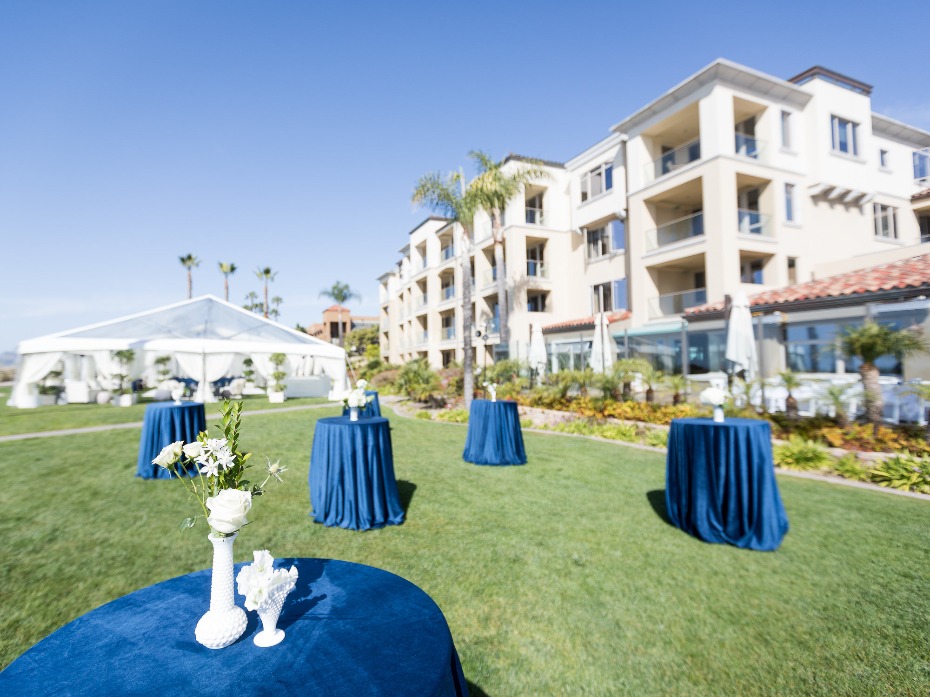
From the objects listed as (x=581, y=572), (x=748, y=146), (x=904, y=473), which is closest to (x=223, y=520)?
(x=581, y=572)

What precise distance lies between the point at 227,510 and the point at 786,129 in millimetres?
23428

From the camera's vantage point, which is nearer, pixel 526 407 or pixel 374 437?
pixel 374 437

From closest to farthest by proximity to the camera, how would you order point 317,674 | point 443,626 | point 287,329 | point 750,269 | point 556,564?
1. point 317,674
2. point 443,626
3. point 556,564
4. point 750,269
5. point 287,329

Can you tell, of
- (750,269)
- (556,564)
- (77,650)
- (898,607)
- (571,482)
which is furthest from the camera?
(750,269)

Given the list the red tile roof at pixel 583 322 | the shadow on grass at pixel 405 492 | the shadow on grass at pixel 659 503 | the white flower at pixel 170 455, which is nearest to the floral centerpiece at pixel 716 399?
the shadow on grass at pixel 659 503

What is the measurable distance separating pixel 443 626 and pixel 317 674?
51cm

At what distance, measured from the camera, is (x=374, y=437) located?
17.4 ft

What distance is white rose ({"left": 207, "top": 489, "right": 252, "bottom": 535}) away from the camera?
167 centimetres

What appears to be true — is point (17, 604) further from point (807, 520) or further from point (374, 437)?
point (807, 520)

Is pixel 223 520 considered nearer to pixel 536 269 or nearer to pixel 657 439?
pixel 657 439

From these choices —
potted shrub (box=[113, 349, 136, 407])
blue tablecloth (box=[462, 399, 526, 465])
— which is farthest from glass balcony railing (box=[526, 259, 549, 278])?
potted shrub (box=[113, 349, 136, 407])

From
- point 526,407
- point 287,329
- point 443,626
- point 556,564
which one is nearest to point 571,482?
point 556,564

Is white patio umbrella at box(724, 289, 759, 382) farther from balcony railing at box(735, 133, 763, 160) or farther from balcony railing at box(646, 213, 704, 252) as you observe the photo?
balcony railing at box(735, 133, 763, 160)

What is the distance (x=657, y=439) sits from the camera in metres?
10.0
